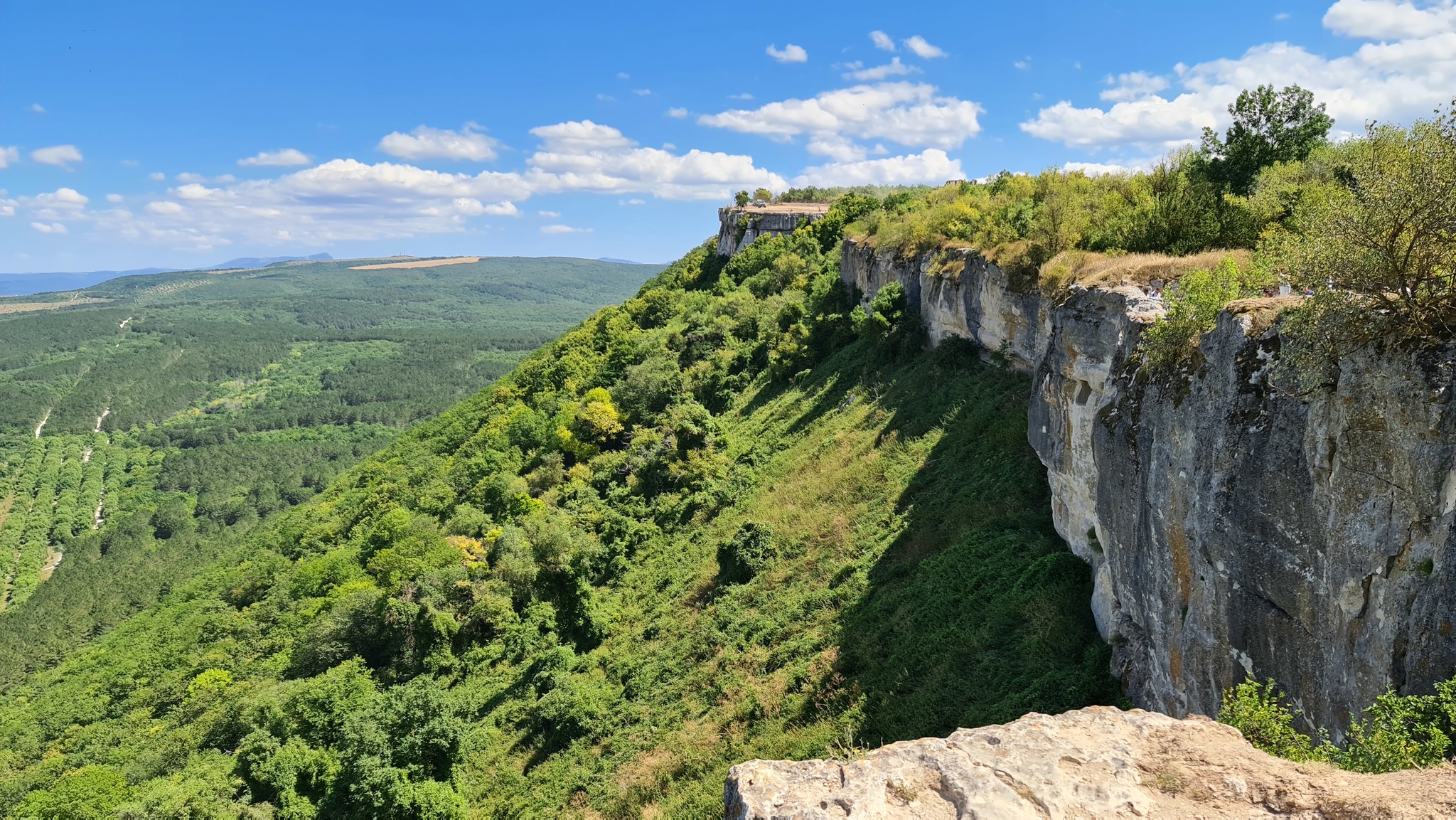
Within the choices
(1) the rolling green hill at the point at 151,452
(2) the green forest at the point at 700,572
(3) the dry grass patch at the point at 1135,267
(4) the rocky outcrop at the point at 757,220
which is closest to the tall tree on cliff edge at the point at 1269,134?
(2) the green forest at the point at 700,572

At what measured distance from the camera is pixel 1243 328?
8000 millimetres

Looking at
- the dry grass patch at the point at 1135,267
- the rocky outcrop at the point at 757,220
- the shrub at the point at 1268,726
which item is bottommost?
the shrub at the point at 1268,726

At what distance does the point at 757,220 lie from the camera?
58188mm

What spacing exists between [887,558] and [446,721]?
42.5ft

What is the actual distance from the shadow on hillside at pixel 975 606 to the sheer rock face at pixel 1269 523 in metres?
0.85

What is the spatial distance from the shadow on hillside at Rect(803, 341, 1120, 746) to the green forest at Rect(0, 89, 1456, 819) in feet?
0.23

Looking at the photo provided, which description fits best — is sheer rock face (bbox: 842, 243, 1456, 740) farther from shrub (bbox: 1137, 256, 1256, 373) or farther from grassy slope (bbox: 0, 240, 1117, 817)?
grassy slope (bbox: 0, 240, 1117, 817)

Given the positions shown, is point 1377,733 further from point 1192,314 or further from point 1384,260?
point 1192,314

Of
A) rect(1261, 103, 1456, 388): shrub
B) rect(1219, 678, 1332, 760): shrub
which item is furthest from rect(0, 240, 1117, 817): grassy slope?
rect(1261, 103, 1456, 388): shrub

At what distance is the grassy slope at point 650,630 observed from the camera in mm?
13820

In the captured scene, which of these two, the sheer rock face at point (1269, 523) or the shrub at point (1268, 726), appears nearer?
the sheer rock face at point (1269, 523)

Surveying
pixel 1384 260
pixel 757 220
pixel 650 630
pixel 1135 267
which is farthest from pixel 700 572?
pixel 757 220

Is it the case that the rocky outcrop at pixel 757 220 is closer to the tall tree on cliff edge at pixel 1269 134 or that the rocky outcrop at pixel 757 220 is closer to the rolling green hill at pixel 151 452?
the tall tree on cliff edge at pixel 1269 134

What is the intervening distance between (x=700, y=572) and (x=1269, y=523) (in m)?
17.5
